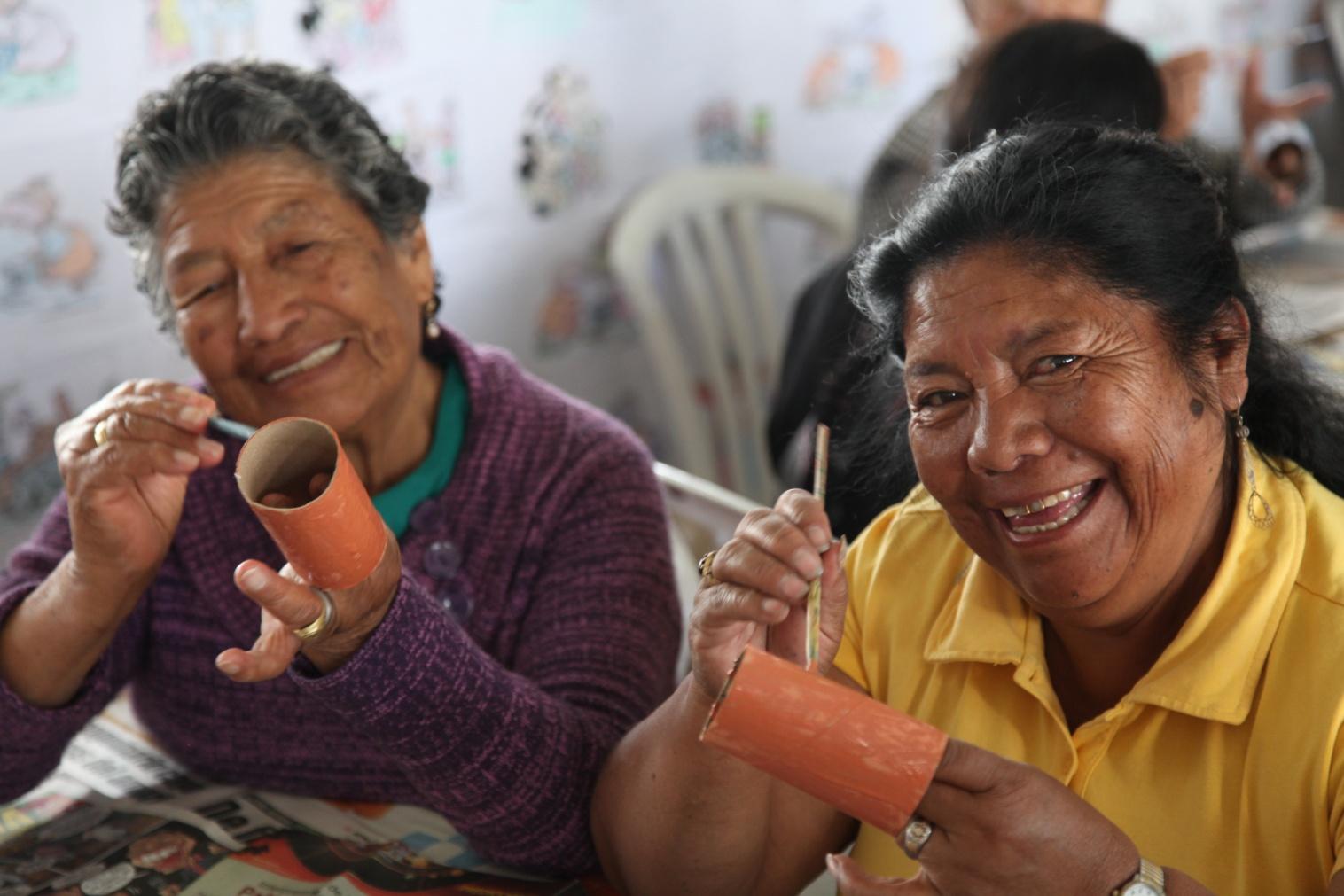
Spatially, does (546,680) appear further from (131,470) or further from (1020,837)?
(1020,837)

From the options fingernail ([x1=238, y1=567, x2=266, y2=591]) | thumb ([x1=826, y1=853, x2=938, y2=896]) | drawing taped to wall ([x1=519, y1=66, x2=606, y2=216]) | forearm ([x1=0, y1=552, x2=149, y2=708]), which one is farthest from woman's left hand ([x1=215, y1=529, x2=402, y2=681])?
drawing taped to wall ([x1=519, y1=66, x2=606, y2=216])

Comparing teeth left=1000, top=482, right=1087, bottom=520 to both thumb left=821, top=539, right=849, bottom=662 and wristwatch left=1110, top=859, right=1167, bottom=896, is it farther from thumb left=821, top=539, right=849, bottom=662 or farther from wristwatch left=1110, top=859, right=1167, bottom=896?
wristwatch left=1110, top=859, right=1167, bottom=896

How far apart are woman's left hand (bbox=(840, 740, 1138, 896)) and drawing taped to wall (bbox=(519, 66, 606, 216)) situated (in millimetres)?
2160

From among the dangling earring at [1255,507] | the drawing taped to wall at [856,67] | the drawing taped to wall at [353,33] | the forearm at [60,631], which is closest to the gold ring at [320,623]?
the forearm at [60,631]

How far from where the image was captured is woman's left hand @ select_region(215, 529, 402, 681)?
3.65 feet

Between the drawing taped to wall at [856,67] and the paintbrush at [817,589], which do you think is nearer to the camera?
the paintbrush at [817,589]

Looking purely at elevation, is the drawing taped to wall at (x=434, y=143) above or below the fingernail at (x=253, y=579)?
below

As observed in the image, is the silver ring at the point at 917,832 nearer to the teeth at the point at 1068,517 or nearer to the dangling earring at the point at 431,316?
the teeth at the point at 1068,517

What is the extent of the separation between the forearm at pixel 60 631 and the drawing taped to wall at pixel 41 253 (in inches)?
35.1

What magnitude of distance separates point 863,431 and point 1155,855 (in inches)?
20.9

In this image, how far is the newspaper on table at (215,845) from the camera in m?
Result: 1.31

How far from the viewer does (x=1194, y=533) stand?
1.17 m

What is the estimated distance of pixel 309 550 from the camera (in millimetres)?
1100

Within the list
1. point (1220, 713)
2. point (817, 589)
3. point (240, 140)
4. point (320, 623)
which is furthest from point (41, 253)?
point (1220, 713)
